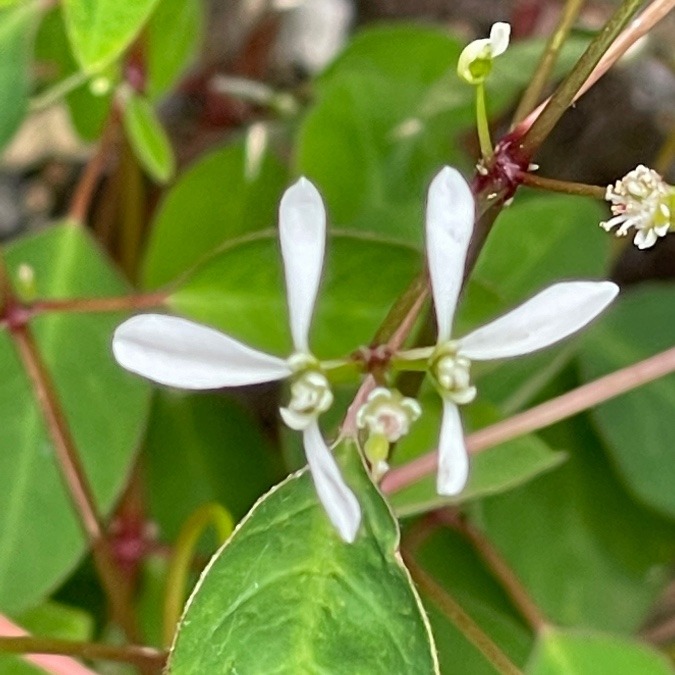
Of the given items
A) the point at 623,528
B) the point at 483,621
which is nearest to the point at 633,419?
the point at 623,528

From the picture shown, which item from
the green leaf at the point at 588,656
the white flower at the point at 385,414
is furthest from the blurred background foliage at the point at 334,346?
the white flower at the point at 385,414

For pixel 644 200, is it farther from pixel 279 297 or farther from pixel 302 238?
pixel 279 297

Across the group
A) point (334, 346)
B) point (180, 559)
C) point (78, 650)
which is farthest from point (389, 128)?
point (78, 650)

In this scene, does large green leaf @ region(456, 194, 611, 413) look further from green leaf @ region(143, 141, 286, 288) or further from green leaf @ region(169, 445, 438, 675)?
green leaf @ region(169, 445, 438, 675)

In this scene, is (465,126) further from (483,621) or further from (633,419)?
(483,621)

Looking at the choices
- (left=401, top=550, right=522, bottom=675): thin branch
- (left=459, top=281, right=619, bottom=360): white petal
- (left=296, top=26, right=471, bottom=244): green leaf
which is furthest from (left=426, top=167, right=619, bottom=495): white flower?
(left=296, top=26, right=471, bottom=244): green leaf

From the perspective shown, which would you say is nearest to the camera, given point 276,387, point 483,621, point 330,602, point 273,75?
point 330,602
